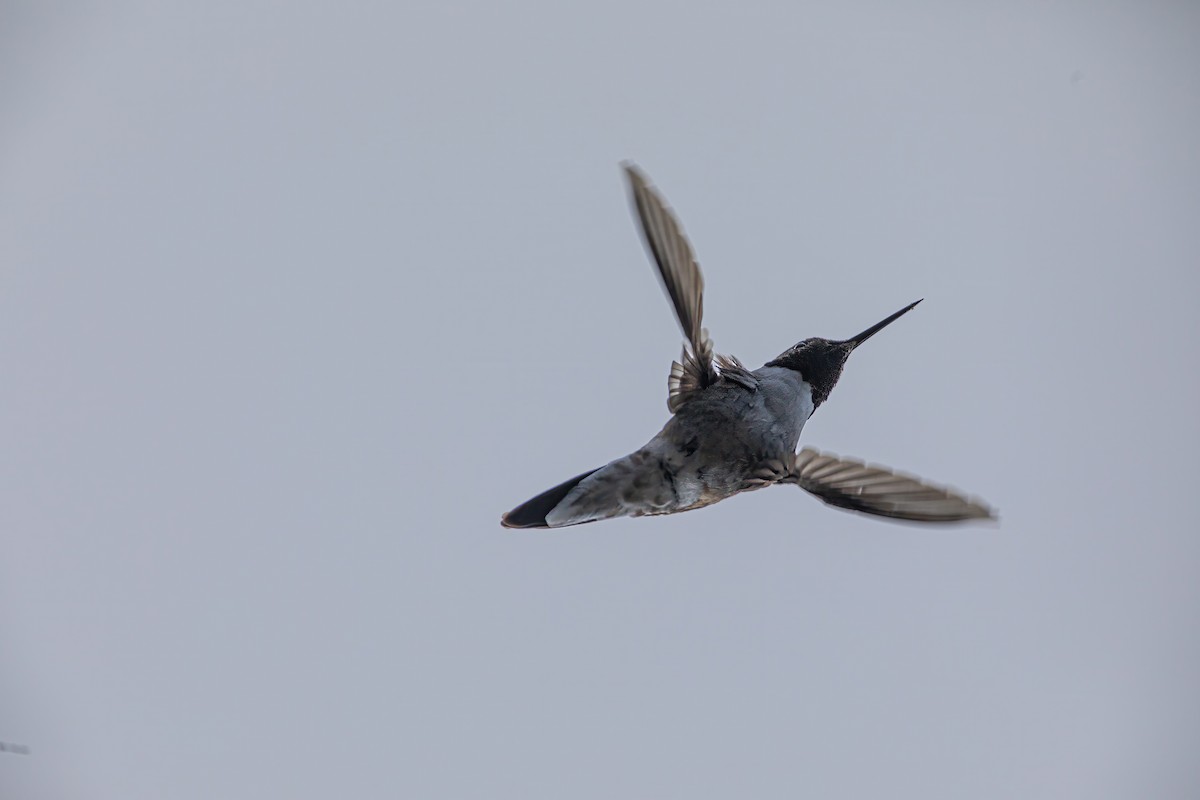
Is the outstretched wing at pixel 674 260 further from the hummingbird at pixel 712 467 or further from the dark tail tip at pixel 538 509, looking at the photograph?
the dark tail tip at pixel 538 509

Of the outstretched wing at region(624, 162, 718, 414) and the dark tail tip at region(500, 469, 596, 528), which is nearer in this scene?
the outstretched wing at region(624, 162, 718, 414)

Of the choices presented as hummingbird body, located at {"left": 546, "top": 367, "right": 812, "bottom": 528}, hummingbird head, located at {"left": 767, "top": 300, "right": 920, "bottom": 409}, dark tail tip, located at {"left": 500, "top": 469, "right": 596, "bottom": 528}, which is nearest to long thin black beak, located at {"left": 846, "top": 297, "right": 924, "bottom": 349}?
hummingbird head, located at {"left": 767, "top": 300, "right": 920, "bottom": 409}

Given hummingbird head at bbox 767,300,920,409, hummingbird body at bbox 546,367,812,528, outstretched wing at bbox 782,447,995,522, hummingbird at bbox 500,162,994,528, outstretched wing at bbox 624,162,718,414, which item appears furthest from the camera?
hummingbird head at bbox 767,300,920,409

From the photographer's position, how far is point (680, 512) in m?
4.76

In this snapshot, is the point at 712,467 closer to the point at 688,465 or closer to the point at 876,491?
the point at 688,465

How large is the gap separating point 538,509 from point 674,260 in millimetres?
1489

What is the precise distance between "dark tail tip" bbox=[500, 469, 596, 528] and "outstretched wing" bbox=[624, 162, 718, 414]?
0.97 meters

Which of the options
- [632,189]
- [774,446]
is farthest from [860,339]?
[632,189]

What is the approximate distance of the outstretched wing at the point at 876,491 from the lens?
3939 millimetres

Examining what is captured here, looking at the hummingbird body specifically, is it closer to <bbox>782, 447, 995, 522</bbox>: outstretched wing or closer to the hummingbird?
the hummingbird

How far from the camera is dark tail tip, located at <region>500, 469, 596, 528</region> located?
4.40 metres

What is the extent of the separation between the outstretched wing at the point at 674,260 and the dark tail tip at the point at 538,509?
97cm

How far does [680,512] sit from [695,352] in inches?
38.2

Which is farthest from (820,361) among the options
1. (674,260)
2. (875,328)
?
(674,260)
